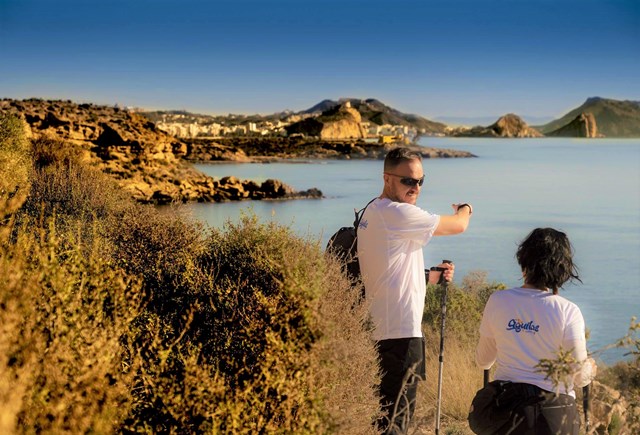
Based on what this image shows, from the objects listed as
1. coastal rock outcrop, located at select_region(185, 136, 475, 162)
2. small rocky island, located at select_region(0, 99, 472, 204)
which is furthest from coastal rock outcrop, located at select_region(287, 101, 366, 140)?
small rocky island, located at select_region(0, 99, 472, 204)

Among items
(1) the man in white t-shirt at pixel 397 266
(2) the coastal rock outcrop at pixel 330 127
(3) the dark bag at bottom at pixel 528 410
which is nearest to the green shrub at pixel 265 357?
(1) the man in white t-shirt at pixel 397 266

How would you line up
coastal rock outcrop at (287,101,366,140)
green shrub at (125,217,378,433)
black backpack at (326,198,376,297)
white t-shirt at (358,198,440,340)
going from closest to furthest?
green shrub at (125,217,378,433) < white t-shirt at (358,198,440,340) < black backpack at (326,198,376,297) < coastal rock outcrop at (287,101,366,140)

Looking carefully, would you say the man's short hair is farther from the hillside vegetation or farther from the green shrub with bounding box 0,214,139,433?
the green shrub with bounding box 0,214,139,433

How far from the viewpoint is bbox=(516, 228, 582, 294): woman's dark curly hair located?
373cm

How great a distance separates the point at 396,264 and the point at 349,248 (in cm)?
50

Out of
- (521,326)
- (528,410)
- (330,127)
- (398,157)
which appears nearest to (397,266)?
(398,157)

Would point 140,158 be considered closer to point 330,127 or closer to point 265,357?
point 265,357

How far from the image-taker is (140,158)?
129 feet

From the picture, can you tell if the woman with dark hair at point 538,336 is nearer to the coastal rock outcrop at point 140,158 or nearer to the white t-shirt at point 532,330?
the white t-shirt at point 532,330

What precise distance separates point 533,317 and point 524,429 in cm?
55

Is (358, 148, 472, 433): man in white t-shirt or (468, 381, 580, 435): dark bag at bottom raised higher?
(358, 148, 472, 433): man in white t-shirt

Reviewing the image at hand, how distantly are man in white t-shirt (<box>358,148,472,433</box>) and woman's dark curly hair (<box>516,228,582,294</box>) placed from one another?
2.11 feet

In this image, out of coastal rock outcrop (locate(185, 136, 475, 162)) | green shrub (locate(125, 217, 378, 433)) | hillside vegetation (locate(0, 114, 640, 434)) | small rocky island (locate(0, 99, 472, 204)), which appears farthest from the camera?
coastal rock outcrop (locate(185, 136, 475, 162))

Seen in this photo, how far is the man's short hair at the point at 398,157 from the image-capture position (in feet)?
14.6
